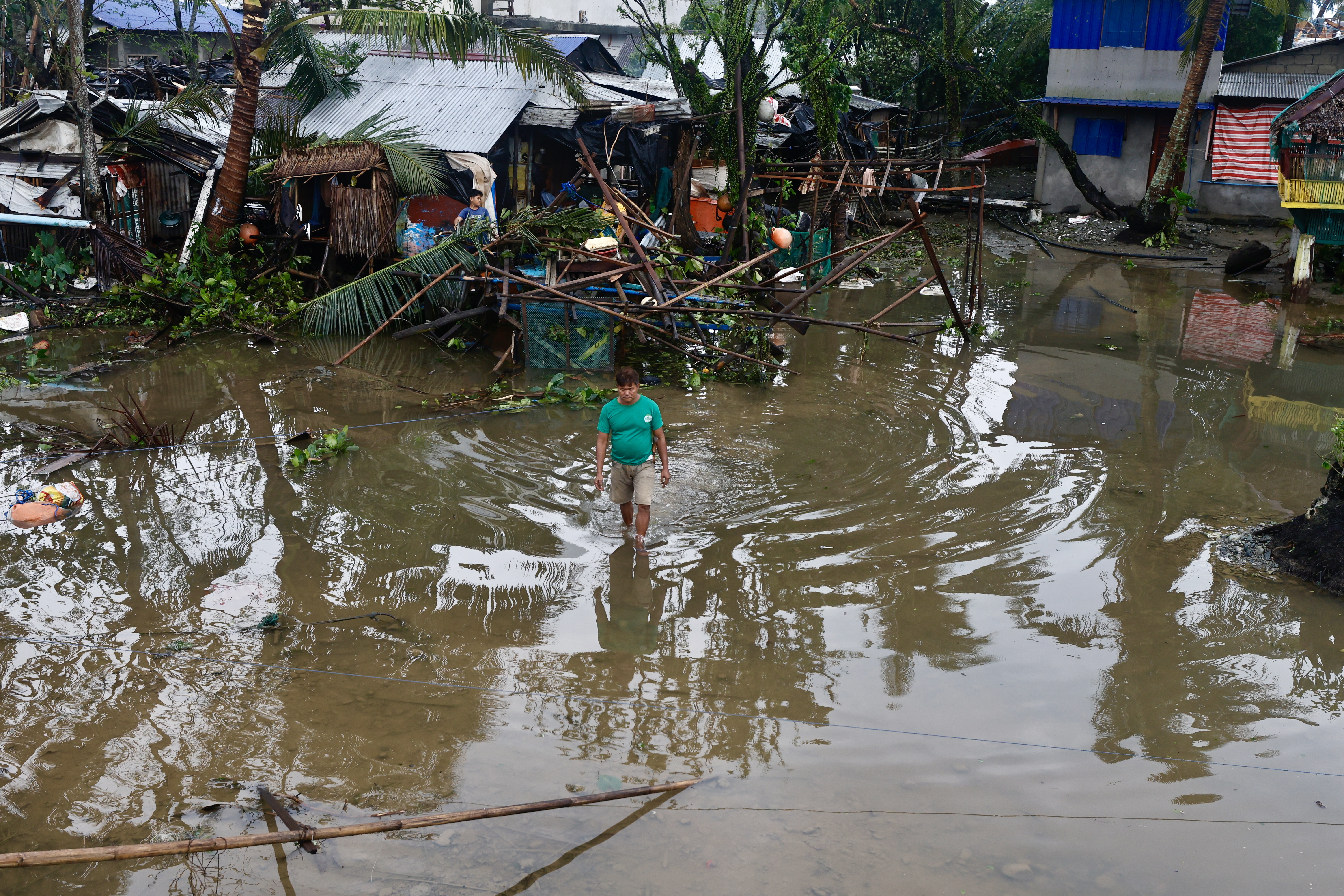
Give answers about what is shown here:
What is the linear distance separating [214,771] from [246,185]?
11.2 m

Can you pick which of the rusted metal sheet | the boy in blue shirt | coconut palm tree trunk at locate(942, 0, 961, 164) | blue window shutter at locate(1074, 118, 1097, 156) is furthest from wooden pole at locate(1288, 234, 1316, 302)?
the rusted metal sheet

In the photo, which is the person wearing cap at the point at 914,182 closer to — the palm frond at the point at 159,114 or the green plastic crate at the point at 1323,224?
the green plastic crate at the point at 1323,224

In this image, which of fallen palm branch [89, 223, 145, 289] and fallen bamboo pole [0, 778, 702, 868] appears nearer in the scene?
fallen bamboo pole [0, 778, 702, 868]

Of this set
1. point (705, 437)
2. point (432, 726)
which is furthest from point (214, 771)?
point (705, 437)

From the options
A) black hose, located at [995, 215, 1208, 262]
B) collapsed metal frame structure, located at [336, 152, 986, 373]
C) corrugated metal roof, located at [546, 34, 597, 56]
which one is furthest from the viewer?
black hose, located at [995, 215, 1208, 262]

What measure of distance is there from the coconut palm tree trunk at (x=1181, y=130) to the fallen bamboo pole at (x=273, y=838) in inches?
800

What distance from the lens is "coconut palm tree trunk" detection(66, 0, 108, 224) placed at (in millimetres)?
12758

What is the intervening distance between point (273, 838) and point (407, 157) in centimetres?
1032

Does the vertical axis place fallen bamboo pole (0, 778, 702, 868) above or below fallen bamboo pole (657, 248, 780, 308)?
below

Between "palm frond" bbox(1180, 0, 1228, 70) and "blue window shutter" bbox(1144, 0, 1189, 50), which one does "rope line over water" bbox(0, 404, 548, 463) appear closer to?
"palm frond" bbox(1180, 0, 1228, 70)

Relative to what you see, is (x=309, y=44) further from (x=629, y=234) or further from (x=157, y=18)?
(x=157, y=18)

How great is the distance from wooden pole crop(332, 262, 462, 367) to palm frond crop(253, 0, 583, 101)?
3120 mm

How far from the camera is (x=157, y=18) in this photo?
93.4ft

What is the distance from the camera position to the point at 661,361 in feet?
37.2
